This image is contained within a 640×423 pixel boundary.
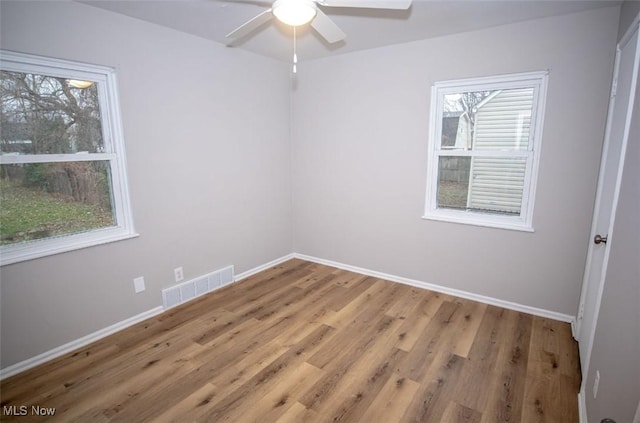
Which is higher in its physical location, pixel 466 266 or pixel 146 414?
pixel 466 266

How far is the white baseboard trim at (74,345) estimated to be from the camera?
216 cm

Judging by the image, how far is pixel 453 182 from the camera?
10.6 ft

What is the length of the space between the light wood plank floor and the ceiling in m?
2.41

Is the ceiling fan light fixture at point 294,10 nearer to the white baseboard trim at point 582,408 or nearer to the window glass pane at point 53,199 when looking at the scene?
the window glass pane at point 53,199

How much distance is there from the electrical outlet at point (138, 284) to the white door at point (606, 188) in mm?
3313

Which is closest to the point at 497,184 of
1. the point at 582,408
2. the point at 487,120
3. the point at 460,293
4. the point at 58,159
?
the point at 487,120

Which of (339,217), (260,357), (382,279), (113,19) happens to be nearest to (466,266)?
(382,279)

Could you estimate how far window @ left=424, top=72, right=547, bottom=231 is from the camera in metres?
2.77

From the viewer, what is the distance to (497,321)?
2.81 m

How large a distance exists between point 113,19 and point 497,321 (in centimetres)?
403

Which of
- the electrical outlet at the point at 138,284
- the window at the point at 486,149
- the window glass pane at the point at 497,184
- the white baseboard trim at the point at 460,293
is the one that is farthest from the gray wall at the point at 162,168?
the window glass pane at the point at 497,184

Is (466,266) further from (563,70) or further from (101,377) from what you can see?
(101,377)

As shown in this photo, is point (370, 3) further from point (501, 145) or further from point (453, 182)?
point (453, 182)

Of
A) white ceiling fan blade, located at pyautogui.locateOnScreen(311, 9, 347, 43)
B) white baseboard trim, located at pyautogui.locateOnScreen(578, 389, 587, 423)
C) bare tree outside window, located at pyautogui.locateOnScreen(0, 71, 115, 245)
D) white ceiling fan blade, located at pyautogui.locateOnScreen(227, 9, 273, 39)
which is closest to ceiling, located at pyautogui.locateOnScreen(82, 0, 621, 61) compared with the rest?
white ceiling fan blade, located at pyautogui.locateOnScreen(227, 9, 273, 39)
